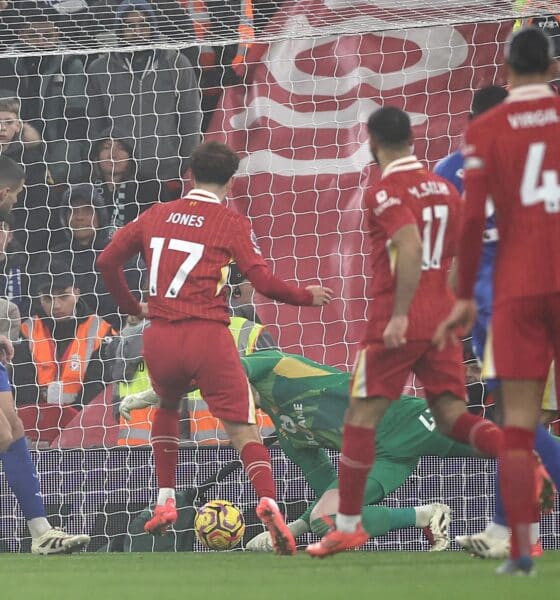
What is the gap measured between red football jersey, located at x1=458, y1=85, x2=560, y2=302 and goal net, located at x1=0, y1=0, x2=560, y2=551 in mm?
4705

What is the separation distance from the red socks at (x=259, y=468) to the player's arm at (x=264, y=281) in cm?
67

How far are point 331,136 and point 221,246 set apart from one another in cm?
343

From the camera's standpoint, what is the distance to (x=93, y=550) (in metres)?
7.52

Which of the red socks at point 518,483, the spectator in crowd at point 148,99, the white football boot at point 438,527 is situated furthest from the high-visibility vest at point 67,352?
the red socks at point 518,483

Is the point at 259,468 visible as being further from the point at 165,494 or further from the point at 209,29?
the point at 209,29

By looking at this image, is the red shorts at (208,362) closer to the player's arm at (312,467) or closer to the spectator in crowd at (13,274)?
the player's arm at (312,467)

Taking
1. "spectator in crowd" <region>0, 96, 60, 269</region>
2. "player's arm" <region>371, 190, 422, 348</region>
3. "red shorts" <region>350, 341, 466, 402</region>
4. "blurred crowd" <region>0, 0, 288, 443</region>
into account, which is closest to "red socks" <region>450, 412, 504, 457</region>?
"red shorts" <region>350, 341, 466, 402</region>

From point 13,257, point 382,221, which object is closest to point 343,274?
point 13,257

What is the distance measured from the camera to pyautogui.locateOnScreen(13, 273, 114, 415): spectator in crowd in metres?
8.53

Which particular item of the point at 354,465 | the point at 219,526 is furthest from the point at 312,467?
the point at 354,465

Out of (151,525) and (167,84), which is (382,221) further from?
(167,84)

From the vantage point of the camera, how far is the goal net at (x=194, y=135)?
28.2 ft

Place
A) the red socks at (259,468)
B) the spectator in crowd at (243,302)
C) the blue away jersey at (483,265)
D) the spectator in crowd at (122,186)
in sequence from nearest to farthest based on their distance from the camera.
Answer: the blue away jersey at (483,265)
the red socks at (259,468)
the spectator in crowd at (243,302)
the spectator in crowd at (122,186)

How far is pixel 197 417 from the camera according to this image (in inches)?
323
